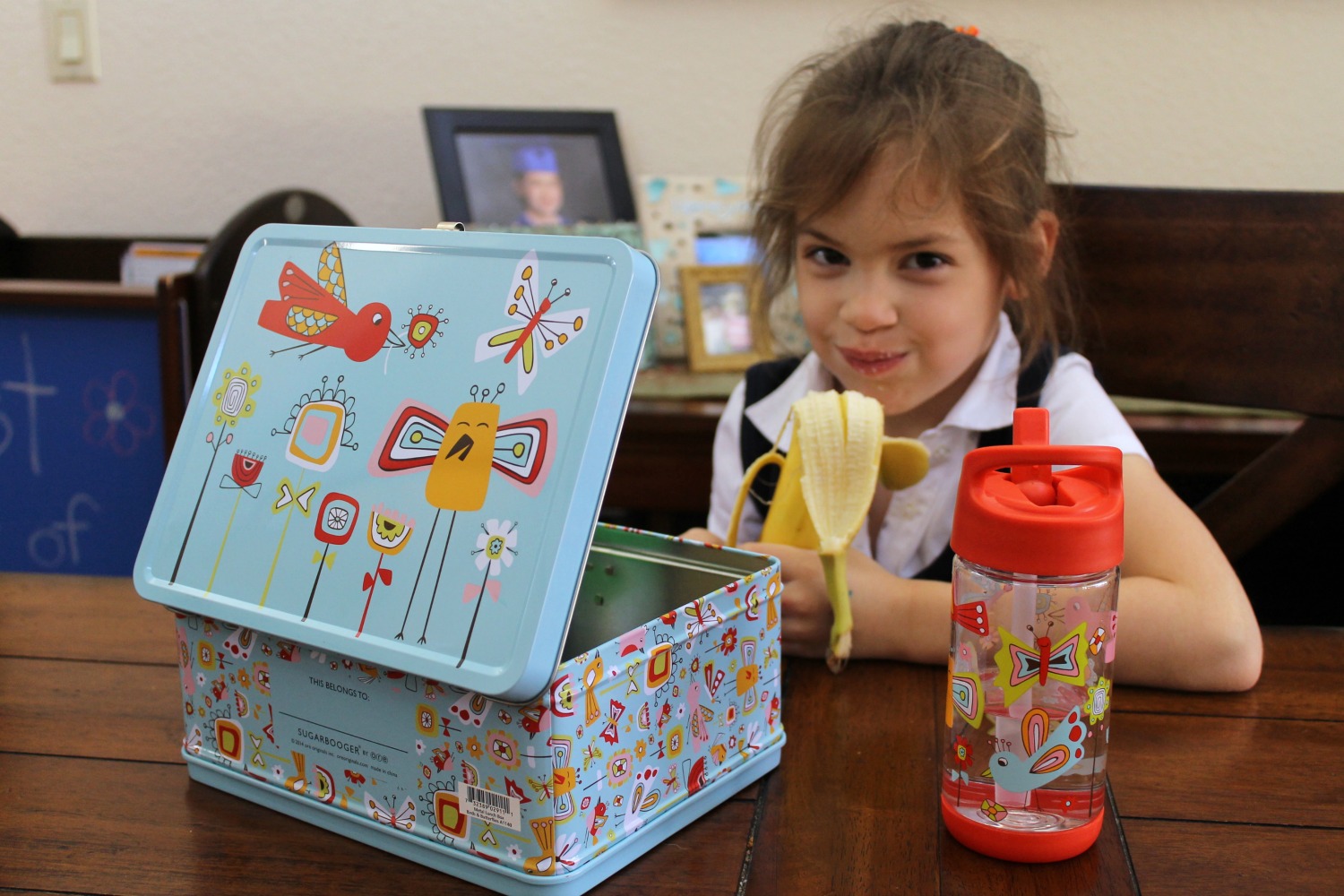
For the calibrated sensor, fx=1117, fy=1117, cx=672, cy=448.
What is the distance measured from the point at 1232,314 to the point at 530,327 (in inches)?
36.2

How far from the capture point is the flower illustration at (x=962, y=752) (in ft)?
1.72

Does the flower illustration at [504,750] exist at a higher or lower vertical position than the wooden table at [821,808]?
higher

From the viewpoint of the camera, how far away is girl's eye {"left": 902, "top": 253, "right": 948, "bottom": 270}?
3.10 ft

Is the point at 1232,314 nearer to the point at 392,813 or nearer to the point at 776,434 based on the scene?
the point at 776,434

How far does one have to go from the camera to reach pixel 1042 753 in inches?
19.8

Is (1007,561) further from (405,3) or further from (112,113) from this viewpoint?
(112,113)

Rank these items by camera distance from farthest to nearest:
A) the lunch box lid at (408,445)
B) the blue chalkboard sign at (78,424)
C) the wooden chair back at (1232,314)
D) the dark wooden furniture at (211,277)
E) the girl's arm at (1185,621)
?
the blue chalkboard sign at (78,424)
the dark wooden furniture at (211,277)
the wooden chair back at (1232,314)
the girl's arm at (1185,621)
the lunch box lid at (408,445)

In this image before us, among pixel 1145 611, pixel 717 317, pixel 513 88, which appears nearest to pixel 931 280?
pixel 1145 611

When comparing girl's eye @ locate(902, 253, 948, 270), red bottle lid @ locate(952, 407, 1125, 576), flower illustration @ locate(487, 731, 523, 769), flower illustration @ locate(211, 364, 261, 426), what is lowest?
Result: flower illustration @ locate(487, 731, 523, 769)

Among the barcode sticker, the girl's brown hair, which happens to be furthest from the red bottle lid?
the girl's brown hair

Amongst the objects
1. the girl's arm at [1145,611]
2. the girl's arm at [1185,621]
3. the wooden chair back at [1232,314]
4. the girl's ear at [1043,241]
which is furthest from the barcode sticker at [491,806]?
the wooden chair back at [1232,314]

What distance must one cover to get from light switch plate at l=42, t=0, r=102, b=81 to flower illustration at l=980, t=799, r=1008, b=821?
218 cm

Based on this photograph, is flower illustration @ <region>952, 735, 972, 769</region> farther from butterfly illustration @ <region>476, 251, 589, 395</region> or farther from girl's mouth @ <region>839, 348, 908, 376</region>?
girl's mouth @ <region>839, 348, 908, 376</region>

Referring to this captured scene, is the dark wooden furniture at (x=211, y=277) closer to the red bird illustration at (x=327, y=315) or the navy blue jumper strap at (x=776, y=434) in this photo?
the navy blue jumper strap at (x=776, y=434)
